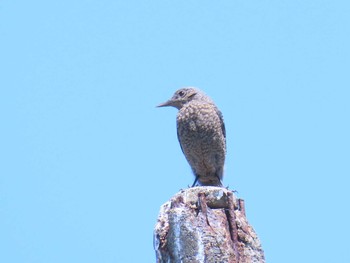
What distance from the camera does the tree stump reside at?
17.8 ft

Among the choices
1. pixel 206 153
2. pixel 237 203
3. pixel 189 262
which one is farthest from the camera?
pixel 206 153

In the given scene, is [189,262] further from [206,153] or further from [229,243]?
[206,153]

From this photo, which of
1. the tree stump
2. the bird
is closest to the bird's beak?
the bird

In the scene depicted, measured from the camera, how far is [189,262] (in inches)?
210

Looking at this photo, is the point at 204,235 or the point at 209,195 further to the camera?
the point at 209,195

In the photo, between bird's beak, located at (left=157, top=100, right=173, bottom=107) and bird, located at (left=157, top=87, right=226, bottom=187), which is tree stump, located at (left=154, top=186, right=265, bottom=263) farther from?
bird's beak, located at (left=157, top=100, right=173, bottom=107)

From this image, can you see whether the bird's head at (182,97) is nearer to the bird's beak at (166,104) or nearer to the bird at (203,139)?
the bird's beak at (166,104)

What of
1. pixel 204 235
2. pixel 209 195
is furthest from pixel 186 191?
pixel 204 235

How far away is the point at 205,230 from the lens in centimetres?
562

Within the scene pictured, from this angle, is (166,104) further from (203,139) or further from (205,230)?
(205,230)

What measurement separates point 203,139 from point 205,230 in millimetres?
7061

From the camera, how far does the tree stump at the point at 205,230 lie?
5438mm

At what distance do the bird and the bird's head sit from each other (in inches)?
6.7

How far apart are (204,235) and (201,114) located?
7248 millimetres
